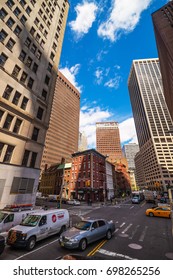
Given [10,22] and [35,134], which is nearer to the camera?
[10,22]

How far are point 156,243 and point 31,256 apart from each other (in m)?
8.56

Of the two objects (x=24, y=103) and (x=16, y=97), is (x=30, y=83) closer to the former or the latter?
(x=24, y=103)

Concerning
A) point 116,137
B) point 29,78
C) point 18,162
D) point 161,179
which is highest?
point 116,137

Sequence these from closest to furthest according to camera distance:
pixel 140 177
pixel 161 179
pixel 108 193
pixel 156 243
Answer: pixel 156 243
pixel 108 193
pixel 161 179
pixel 140 177

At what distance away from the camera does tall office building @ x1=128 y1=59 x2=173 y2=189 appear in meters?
109

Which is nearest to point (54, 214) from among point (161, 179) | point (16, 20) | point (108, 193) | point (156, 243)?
point (156, 243)

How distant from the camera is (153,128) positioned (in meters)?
130

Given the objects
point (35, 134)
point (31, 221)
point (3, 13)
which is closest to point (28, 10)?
point (3, 13)

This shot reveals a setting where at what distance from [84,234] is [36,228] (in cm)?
332

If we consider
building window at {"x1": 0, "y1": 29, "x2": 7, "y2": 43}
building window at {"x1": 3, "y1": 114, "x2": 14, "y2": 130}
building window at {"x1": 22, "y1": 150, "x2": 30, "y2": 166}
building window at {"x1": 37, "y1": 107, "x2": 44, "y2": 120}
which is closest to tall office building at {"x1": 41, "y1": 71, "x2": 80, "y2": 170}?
building window at {"x1": 37, "y1": 107, "x2": 44, "y2": 120}

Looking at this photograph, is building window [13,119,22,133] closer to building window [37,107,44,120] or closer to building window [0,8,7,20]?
building window [37,107,44,120]

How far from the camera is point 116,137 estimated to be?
155625 mm

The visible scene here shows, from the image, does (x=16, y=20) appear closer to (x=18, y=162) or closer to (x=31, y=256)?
(x=18, y=162)
